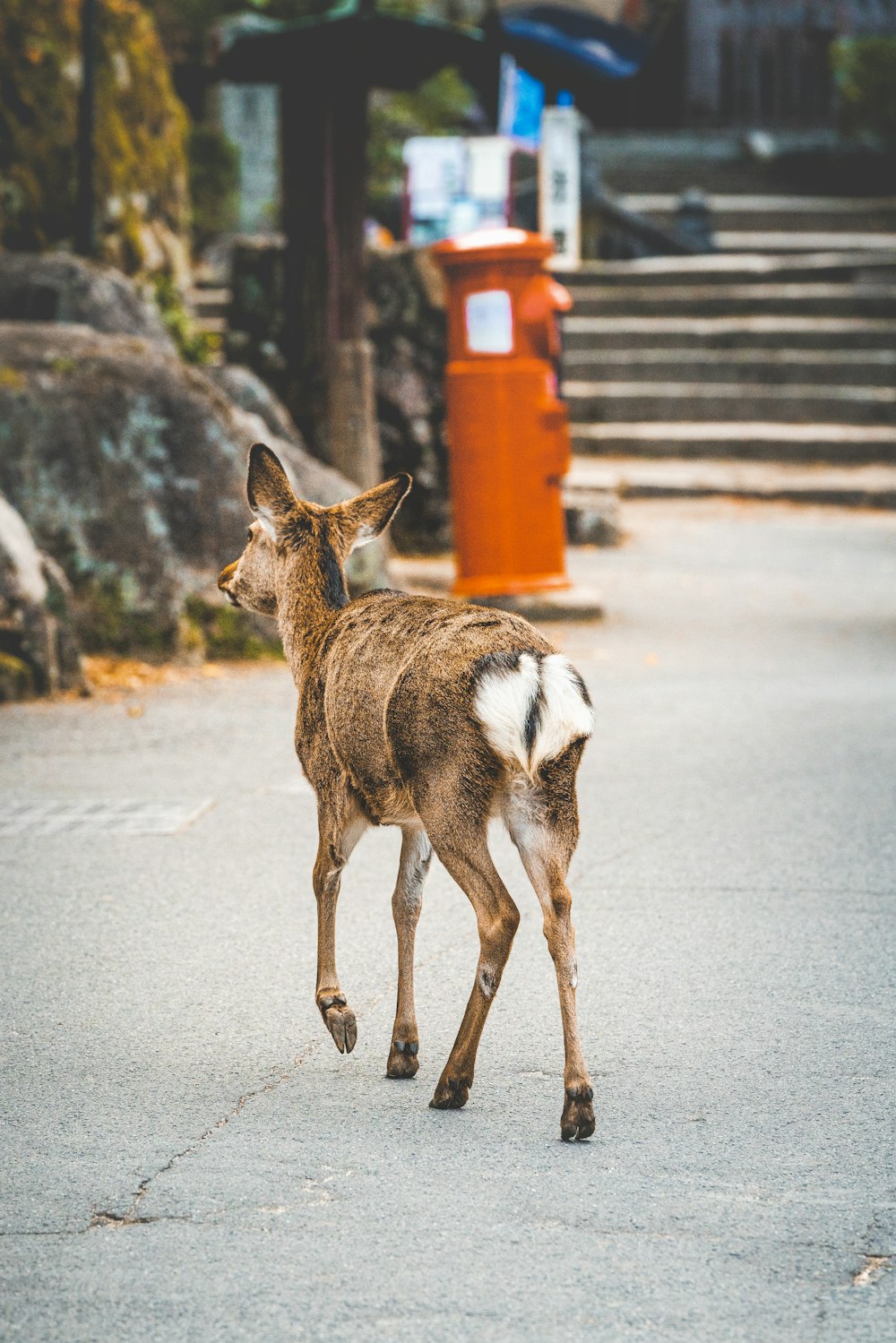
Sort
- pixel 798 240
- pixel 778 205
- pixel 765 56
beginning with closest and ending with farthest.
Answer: pixel 798 240
pixel 778 205
pixel 765 56

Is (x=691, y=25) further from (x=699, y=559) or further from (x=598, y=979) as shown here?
(x=598, y=979)

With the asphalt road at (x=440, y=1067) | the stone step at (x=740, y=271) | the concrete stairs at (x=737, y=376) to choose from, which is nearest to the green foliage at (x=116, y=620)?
the asphalt road at (x=440, y=1067)

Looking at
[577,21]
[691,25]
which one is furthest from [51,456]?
[691,25]

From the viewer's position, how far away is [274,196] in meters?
27.1

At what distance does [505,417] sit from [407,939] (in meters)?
7.13

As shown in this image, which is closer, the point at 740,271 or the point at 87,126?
the point at 87,126

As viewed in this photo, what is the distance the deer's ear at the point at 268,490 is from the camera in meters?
4.77

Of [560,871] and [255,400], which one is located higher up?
[255,400]

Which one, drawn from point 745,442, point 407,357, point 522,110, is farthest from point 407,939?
point 522,110

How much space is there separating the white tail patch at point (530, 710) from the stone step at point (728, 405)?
1617 cm

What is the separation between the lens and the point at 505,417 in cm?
1113

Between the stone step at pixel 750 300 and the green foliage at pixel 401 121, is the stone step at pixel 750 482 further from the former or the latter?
the green foliage at pixel 401 121

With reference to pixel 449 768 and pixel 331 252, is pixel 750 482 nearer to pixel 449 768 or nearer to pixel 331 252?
pixel 331 252

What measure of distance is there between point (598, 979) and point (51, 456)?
5724 mm
